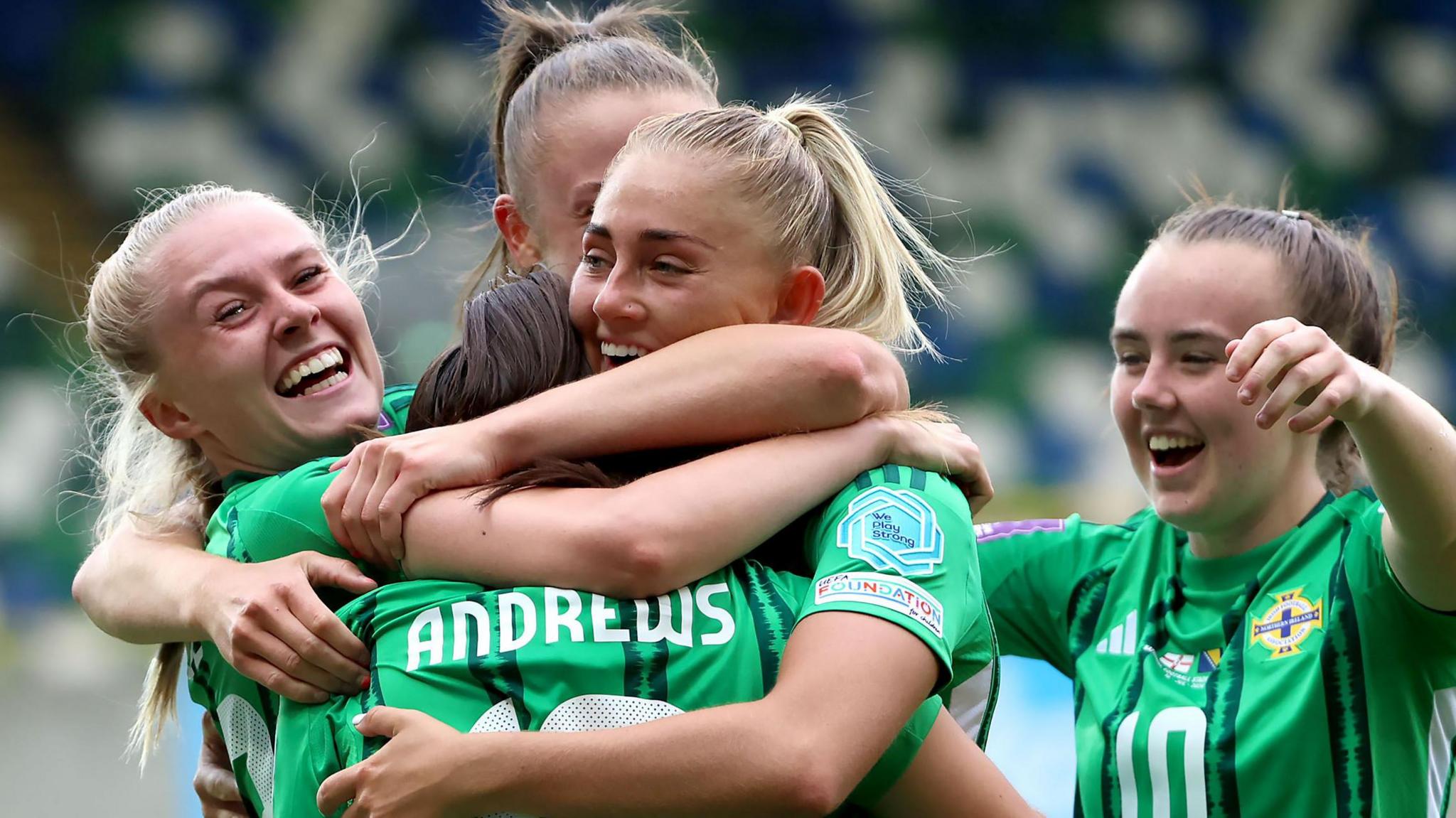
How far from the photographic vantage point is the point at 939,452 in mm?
2029

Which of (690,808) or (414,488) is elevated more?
(414,488)

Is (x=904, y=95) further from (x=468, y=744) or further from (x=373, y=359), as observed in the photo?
(x=468, y=744)

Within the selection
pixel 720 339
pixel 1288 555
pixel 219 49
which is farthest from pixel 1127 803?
pixel 219 49

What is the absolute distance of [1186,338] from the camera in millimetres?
2852

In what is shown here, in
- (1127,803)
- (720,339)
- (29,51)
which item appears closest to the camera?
(720,339)

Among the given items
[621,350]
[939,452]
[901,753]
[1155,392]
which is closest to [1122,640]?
[1155,392]

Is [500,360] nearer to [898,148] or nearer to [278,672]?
[278,672]

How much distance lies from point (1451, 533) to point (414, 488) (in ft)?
5.22

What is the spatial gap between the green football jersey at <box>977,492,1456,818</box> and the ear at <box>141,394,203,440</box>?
1649 mm

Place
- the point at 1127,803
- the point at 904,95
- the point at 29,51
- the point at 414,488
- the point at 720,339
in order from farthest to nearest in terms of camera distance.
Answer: the point at 904,95, the point at 29,51, the point at 1127,803, the point at 720,339, the point at 414,488

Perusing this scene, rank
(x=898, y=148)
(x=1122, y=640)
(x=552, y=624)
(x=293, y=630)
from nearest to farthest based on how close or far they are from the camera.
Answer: (x=552, y=624)
(x=293, y=630)
(x=1122, y=640)
(x=898, y=148)

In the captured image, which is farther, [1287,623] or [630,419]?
[1287,623]

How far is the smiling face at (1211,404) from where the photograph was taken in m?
2.82

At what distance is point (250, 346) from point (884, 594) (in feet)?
3.44
